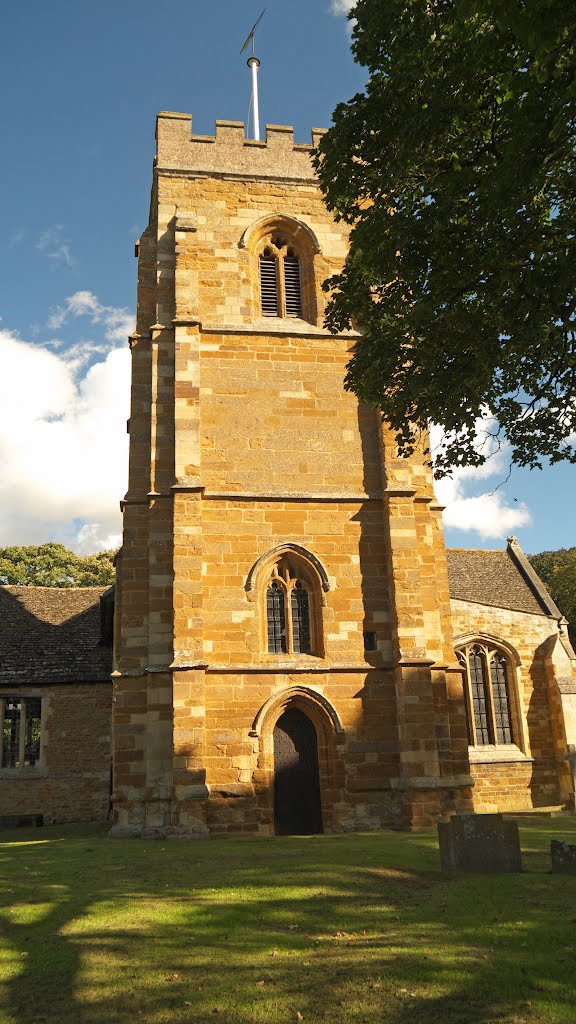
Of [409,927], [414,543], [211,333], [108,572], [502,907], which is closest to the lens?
[409,927]

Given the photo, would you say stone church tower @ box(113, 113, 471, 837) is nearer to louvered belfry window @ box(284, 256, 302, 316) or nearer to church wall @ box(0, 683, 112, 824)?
louvered belfry window @ box(284, 256, 302, 316)

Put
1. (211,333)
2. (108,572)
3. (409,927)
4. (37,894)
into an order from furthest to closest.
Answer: (108,572) < (211,333) < (37,894) < (409,927)

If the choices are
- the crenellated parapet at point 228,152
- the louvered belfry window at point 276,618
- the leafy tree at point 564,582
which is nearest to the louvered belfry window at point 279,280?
the crenellated parapet at point 228,152

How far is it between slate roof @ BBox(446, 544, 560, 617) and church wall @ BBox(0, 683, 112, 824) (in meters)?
12.0

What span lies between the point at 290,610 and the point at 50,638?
11215 mm

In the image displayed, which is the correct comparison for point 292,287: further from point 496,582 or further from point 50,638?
point 496,582

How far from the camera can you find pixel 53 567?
1828 inches

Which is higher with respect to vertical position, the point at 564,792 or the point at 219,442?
the point at 219,442

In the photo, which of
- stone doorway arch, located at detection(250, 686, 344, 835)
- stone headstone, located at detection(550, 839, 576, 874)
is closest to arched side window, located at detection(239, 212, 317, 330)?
stone doorway arch, located at detection(250, 686, 344, 835)

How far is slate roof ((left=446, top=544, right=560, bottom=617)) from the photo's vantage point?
27.2 meters

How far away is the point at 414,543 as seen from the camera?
57.3 feet

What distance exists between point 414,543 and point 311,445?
130 inches

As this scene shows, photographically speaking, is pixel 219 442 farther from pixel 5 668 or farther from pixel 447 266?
pixel 5 668

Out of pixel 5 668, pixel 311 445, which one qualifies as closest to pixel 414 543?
pixel 311 445
